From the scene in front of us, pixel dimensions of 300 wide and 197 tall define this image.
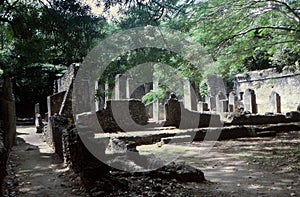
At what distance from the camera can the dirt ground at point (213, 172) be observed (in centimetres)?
532

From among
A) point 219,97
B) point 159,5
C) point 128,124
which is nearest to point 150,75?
point 219,97

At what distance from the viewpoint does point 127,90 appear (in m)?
27.8

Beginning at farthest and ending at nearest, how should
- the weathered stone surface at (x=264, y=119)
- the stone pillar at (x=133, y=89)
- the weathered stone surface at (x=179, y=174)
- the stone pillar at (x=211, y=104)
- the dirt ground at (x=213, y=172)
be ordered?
1. the stone pillar at (x=133, y=89)
2. the stone pillar at (x=211, y=104)
3. the weathered stone surface at (x=264, y=119)
4. the weathered stone surface at (x=179, y=174)
5. the dirt ground at (x=213, y=172)

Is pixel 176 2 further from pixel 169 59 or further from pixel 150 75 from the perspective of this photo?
pixel 150 75

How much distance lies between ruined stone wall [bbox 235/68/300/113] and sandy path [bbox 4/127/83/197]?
67.1ft

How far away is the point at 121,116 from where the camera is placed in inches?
632

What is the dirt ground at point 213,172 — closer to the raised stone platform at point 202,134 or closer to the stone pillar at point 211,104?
the raised stone platform at point 202,134

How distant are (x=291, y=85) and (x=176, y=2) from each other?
2248 centimetres

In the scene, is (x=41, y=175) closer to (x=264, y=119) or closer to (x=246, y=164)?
(x=246, y=164)

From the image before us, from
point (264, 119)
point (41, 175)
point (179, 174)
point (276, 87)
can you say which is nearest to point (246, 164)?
point (179, 174)

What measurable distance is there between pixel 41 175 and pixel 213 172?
4.16 m

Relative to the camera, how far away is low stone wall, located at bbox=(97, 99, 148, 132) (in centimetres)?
1539

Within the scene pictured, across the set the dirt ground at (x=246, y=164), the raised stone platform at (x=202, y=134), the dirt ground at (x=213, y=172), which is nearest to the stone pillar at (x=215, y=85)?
the raised stone platform at (x=202, y=134)

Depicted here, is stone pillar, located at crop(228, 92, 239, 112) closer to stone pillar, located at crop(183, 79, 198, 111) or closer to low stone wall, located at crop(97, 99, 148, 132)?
stone pillar, located at crop(183, 79, 198, 111)
